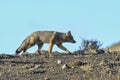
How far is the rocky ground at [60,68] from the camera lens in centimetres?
1572

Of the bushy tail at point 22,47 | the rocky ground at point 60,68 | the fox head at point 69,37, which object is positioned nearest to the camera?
the rocky ground at point 60,68

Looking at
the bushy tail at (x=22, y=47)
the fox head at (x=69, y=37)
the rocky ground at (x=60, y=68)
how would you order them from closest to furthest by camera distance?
the rocky ground at (x=60, y=68) < the bushy tail at (x=22, y=47) < the fox head at (x=69, y=37)

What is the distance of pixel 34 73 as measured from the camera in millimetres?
16484

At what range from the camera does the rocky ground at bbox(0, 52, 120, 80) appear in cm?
1572

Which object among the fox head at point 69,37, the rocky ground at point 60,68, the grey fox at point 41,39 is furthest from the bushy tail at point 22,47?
the rocky ground at point 60,68

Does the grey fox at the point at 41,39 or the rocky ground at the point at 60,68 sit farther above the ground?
the grey fox at the point at 41,39

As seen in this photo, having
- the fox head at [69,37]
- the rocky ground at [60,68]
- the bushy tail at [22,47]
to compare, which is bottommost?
the rocky ground at [60,68]

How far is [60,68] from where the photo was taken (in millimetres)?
17266

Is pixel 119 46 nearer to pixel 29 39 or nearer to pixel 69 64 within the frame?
pixel 29 39

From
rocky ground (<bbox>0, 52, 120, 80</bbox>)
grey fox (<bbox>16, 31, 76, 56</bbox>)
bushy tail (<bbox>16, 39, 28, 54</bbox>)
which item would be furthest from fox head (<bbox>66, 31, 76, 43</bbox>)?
rocky ground (<bbox>0, 52, 120, 80</bbox>)

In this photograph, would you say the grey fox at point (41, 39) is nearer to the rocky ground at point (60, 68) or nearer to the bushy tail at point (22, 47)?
the bushy tail at point (22, 47)

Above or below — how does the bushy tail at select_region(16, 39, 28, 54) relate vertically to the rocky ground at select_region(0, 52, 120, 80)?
above

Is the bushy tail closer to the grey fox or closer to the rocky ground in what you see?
the grey fox

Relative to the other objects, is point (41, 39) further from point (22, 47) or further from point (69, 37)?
point (69, 37)
